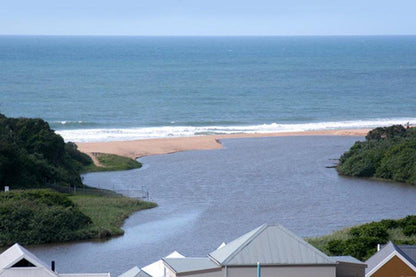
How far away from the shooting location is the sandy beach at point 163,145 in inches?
2724

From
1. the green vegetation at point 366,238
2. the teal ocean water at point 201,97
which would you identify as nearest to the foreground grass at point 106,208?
the green vegetation at point 366,238

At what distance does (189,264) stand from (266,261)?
1911mm

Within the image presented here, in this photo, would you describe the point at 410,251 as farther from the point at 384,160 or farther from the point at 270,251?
the point at 384,160

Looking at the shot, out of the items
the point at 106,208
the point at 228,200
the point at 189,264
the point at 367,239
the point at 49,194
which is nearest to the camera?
the point at 189,264

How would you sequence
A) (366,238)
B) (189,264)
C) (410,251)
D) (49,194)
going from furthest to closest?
(49,194) → (366,238) → (410,251) → (189,264)

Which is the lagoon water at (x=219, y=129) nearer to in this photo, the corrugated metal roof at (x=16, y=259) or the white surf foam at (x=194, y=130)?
the white surf foam at (x=194, y=130)

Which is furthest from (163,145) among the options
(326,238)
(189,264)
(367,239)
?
(189,264)

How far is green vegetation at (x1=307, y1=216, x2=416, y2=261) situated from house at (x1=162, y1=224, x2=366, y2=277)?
27.3 feet

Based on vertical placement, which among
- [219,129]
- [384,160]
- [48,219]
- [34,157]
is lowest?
[219,129]

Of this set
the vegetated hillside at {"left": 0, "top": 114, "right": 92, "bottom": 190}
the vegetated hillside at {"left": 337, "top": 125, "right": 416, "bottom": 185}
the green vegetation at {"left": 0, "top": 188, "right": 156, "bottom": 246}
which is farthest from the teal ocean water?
the green vegetation at {"left": 0, "top": 188, "right": 156, "bottom": 246}

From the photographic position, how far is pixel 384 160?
193 feet

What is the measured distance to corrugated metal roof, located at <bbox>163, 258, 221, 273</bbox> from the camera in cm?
2270

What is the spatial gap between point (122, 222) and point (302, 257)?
21748 mm

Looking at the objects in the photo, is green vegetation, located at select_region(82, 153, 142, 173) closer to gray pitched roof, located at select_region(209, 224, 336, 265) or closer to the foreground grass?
the foreground grass
